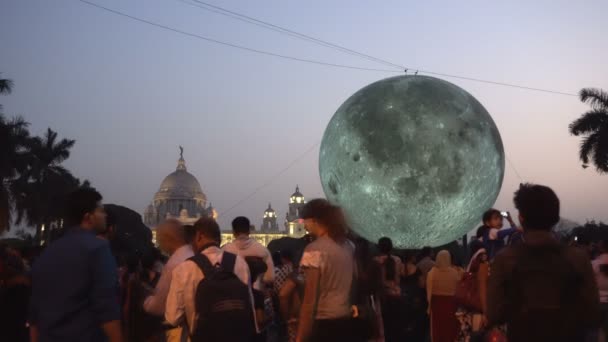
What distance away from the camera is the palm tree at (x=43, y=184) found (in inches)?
1951

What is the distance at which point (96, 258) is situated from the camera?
449 cm

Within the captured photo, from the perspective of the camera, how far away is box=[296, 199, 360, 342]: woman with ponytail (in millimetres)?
5219

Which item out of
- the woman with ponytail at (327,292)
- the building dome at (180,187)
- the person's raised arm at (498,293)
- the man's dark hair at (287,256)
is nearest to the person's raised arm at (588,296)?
the person's raised arm at (498,293)

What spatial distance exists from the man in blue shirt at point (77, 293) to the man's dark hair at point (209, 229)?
1.19 meters

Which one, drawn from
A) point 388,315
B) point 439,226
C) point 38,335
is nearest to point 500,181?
point 439,226

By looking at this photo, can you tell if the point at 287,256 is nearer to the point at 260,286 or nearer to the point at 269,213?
the point at 260,286

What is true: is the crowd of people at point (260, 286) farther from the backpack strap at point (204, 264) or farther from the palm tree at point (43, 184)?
the palm tree at point (43, 184)

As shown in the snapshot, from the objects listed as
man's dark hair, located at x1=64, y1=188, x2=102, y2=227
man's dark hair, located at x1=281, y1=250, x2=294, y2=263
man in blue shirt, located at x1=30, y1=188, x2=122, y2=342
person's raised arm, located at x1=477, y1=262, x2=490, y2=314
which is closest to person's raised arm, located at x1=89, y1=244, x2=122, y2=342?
man in blue shirt, located at x1=30, y1=188, x2=122, y2=342

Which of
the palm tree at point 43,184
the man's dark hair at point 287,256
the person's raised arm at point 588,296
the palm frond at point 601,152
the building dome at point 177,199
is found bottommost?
the person's raised arm at point 588,296

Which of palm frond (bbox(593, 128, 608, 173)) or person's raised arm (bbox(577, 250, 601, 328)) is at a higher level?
palm frond (bbox(593, 128, 608, 173))

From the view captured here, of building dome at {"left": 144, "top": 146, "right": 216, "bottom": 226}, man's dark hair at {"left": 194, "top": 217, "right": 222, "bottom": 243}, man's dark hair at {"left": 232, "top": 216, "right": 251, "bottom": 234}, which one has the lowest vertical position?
man's dark hair at {"left": 194, "top": 217, "right": 222, "bottom": 243}

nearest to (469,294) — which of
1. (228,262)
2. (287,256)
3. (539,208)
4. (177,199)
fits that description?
(228,262)

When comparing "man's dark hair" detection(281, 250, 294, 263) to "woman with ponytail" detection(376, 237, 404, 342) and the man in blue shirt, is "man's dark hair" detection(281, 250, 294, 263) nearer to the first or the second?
"woman with ponytail" detection(376, 237, 404, 342)

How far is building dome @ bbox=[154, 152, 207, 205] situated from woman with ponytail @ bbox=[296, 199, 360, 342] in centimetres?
11354
